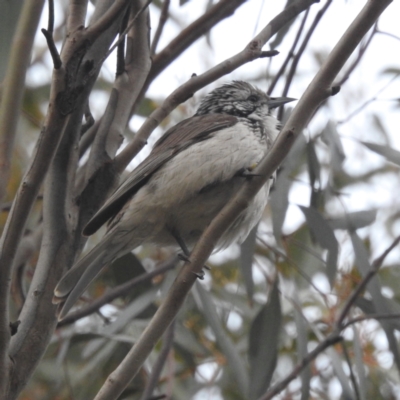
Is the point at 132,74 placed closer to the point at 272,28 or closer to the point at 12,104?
the point at 272,28

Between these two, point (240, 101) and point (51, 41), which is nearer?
point (51, 41)

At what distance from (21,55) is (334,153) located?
194cm

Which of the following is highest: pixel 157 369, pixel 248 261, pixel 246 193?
pixel 246 193

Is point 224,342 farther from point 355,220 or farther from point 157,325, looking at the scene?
point 157,325

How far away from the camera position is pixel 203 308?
318cm

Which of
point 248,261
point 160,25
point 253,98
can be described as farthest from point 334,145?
point 160,25

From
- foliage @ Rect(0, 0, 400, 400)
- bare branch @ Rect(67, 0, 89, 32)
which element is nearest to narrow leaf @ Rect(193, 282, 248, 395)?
foliage @ Rect(0, 0, 400, 400)

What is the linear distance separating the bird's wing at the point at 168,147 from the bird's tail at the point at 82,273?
0.13 m

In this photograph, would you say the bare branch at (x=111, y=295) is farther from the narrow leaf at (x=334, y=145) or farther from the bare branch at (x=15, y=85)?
the bare branch at (x=15, y=85)

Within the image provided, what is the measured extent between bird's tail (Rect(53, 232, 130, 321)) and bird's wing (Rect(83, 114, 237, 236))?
13cm

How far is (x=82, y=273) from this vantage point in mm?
2396

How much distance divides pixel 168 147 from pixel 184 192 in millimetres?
269

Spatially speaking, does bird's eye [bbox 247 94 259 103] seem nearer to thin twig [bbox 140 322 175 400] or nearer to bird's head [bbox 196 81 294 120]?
bird's head [bbox 196 81 294 120]

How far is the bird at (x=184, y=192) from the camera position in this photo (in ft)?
8.57
